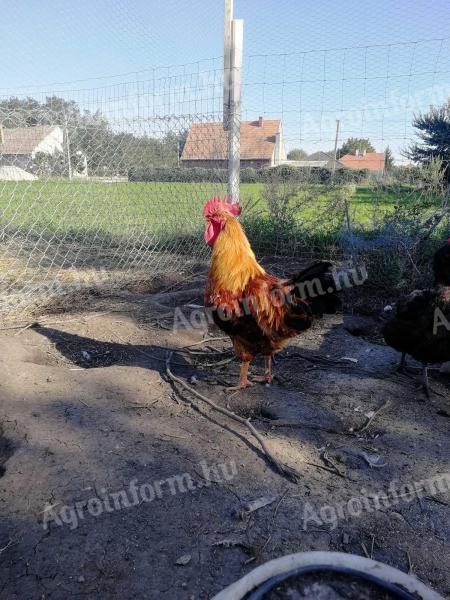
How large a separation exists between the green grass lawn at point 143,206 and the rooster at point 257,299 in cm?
259

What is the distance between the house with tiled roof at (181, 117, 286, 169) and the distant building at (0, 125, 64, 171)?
86.6 inches

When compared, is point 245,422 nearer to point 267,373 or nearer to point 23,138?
point 267,373

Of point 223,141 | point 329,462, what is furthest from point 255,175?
point 329,462

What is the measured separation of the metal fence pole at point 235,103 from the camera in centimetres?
597

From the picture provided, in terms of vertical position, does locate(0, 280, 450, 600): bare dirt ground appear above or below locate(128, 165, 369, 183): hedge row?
below

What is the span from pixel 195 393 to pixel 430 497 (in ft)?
5.25

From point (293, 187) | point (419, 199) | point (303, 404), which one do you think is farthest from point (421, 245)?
point (303, 404)

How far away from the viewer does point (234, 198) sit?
650cm

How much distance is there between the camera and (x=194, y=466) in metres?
2.27

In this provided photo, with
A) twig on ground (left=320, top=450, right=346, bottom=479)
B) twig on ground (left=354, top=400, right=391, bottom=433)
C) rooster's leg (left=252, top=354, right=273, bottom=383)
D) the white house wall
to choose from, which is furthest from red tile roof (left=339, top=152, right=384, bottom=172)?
twig on ground (left=320, top=450, right=346, bottom=479)

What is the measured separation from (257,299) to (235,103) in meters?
4.05

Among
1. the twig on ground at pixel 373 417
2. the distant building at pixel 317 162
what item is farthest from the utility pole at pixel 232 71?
the twig on ground at pixel 373 417

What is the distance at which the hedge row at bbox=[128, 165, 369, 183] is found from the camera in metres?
6.16

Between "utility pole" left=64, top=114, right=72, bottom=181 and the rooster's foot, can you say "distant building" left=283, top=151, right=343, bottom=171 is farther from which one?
the rooster's foot
